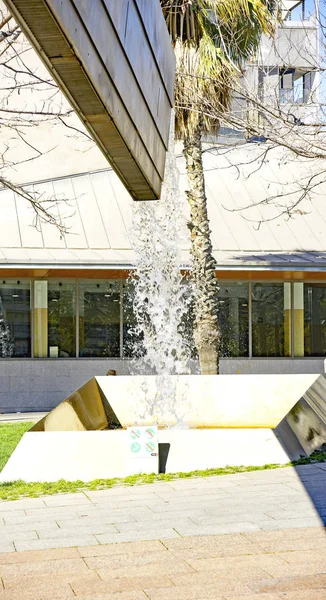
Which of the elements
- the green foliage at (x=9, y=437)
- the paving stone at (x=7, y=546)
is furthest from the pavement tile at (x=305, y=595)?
the green foliage at (x=9, y=437)

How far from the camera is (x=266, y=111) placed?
10.5 meters

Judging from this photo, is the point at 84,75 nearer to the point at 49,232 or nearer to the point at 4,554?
the point at 4,554

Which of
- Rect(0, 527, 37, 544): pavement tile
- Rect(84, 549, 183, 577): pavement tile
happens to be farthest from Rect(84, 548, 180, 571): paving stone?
Rect(0, 527, 37, 544): pavement tile

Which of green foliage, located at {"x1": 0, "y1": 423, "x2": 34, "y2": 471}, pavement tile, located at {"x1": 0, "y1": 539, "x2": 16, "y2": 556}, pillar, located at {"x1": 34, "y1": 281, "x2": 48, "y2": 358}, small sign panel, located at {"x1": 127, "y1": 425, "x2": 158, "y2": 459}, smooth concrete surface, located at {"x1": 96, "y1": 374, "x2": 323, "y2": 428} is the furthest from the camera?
pillar, located at {"x1": 34, "y1": 281, "x2": 48, "y2": 358}

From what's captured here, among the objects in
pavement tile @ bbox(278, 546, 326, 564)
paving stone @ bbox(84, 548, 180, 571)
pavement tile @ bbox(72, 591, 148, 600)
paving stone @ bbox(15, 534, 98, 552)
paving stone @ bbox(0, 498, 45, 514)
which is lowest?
paving stone @ bbox(0, 498, 45, 514)

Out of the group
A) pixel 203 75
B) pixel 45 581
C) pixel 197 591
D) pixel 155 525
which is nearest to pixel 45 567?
pixel 45 581

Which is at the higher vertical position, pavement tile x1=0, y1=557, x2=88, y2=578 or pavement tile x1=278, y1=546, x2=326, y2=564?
pavement tile x1=278, y1=546, x2=326, y2=564

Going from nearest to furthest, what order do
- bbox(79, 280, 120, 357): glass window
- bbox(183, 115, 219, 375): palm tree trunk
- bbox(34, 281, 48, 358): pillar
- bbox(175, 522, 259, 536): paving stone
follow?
bbox(175, 522, 259, 536): paving stone < bbox(183, 115, 219, 375): palm tree trunk < bbox(34, 281, 48, 358): pillar < bbox(79, 280, 120, 357): glass window

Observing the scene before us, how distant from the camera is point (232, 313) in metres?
19.7

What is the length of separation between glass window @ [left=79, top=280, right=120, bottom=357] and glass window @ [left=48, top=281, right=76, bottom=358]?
0.66 feet

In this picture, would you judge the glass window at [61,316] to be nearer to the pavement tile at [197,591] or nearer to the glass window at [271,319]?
the glass window at [271,319]

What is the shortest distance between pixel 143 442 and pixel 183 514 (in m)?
2.02

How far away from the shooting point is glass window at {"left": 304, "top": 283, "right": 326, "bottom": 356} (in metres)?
20.0

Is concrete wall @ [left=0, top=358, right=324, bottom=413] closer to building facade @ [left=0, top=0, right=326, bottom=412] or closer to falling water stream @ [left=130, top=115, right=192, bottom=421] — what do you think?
building facade @ [left=0, top=0, right=326, bottom=412]
